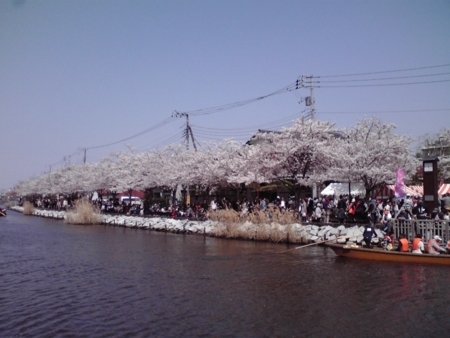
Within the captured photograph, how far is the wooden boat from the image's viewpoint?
1812 centimetres

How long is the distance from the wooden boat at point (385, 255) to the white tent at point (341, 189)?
17.0 meters

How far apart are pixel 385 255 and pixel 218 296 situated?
8.80 m

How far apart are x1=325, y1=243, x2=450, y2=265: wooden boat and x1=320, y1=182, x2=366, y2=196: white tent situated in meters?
17.0

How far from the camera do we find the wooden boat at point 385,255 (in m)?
18.1

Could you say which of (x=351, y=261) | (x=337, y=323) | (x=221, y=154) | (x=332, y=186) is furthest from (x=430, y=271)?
(x=221, y=154)

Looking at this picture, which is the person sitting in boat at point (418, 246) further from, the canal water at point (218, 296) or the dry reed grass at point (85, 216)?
the dry reed grass at point (85, 216)

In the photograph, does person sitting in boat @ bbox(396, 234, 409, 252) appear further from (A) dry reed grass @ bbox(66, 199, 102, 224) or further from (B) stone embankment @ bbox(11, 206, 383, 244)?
(A) dry reed grass @ bbox(66, 199, 102, 224)

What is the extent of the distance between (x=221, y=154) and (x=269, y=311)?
29385mm

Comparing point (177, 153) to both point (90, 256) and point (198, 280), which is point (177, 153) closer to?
point (90, 256)

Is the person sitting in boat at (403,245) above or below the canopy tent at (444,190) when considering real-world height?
below

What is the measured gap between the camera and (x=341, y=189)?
125 ft

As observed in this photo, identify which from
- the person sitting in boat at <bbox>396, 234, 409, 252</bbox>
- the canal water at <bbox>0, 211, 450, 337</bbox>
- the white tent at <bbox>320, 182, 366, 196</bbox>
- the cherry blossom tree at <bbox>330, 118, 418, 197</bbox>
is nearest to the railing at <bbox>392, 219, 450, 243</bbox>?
the person sitting in boat at <bbox>396, 234, 409, 252</bbox>

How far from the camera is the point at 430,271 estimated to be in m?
17.4

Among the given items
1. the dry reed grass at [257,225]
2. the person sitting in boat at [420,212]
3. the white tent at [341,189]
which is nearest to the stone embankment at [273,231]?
the dry reed grass at [257,225]
